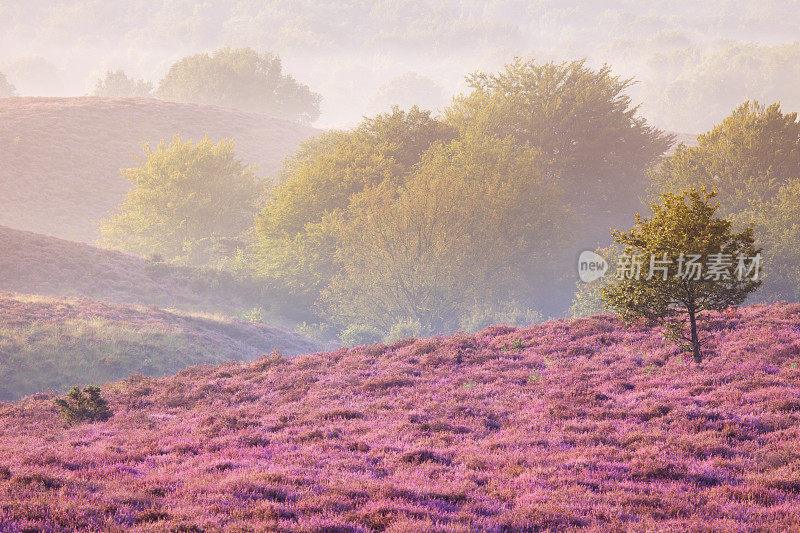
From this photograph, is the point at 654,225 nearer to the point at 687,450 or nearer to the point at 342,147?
the point at 687,450

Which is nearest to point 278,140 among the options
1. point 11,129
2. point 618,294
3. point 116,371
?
point 11,129

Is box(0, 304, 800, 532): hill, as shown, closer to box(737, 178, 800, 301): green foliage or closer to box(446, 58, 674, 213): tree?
box(737, 178, 800, 301): green foliage

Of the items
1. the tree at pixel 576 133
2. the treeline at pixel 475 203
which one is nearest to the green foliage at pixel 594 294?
the treeline at pixel 475 203

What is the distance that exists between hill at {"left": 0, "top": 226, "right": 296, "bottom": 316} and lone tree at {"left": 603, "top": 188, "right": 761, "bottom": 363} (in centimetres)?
3195

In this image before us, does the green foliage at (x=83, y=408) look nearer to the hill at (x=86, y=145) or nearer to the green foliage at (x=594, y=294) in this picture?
the green foliage at (x=594, y=294)

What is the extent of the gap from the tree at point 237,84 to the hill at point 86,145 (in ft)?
65.7

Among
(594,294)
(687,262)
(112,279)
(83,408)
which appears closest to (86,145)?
(112,279)

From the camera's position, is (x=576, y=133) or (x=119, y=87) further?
(x=119, y=87)

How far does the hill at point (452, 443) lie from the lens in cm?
748

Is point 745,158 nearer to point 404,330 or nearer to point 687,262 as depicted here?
point 404,330

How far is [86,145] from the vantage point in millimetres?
77688

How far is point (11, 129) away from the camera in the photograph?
73.2m

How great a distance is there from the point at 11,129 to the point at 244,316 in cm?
5695

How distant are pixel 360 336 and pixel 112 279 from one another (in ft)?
59.8
